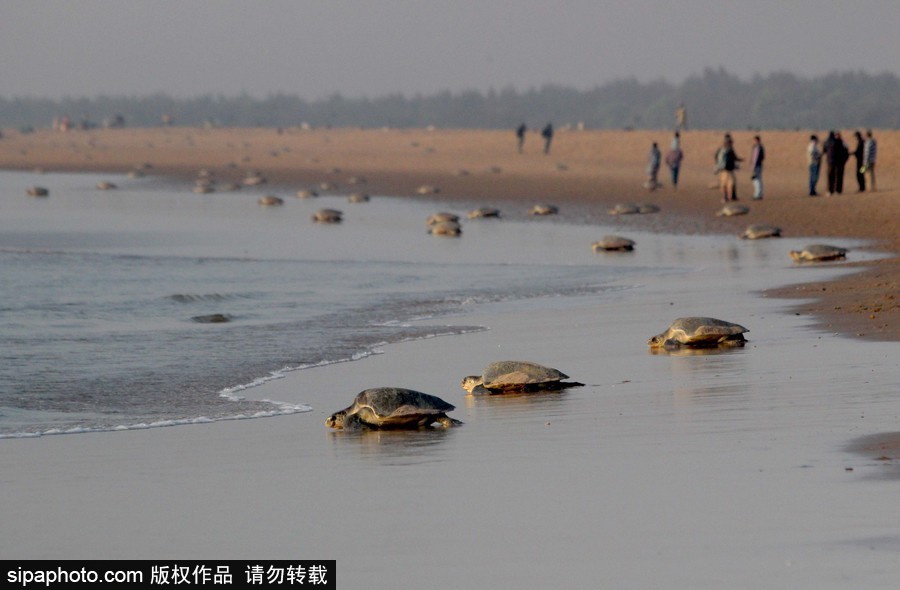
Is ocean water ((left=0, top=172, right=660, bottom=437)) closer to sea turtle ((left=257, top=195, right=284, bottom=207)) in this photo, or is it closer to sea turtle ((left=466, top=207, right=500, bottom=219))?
sea turtle ((left=466, top=207, right=500, bottom=219))

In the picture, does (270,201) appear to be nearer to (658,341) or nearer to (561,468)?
(658,341)

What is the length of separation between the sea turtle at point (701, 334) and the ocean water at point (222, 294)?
307 cm

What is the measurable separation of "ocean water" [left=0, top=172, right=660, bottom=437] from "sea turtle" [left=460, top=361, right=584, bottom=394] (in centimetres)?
136

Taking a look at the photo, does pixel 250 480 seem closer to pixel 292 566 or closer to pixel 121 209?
pixel 292 566

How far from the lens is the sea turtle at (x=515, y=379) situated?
11.1 meters

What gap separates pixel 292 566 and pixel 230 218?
31.9m

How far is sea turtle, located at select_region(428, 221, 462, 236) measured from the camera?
30453 millimetres

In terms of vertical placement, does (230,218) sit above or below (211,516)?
above

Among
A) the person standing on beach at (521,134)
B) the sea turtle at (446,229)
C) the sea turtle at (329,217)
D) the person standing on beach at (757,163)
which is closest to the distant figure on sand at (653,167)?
the person standing on beach at (757,163)

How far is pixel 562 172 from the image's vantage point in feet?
179

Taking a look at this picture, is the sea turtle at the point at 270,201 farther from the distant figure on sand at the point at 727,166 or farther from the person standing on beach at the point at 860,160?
the person standing on beach at the point at 860,160

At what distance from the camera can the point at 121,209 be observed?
1628 inches

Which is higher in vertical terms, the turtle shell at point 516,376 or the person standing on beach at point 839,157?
the person standing on beach at point 839,157

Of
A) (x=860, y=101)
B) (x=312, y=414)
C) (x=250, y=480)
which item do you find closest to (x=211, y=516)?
(x=250, y=480)
